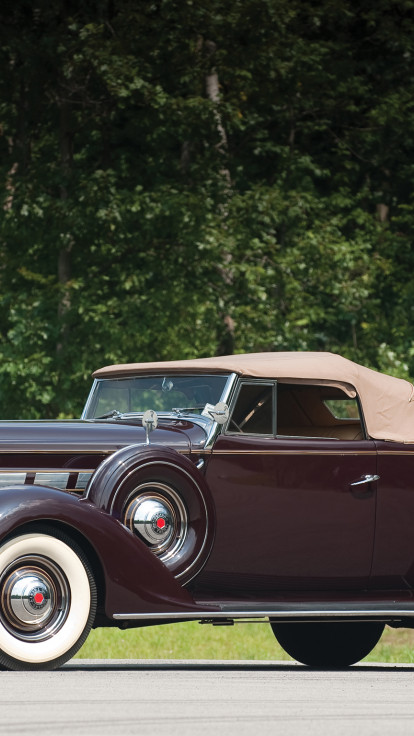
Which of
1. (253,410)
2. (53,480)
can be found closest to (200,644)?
(253,410)

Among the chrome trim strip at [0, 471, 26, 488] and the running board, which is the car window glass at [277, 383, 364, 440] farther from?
the chrome trim strip at [0, 471, 26, 488]

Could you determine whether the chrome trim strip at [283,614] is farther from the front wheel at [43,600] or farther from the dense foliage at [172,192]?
the dense foliage at [172,192]

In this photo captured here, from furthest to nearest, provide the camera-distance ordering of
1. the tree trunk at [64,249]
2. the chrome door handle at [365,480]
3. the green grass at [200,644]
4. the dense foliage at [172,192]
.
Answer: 1. the tree trunk at [64,249]
2. the dense foliage at [172,192]
3. the green grass at [200,644]
4. the chrome door handle at [365,480]

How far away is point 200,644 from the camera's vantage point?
19578 mm

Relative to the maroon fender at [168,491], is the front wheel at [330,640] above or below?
below

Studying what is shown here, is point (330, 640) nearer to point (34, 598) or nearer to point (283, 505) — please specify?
point (283, 505)

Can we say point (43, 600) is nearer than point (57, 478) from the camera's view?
Yes

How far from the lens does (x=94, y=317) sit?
72.5ft

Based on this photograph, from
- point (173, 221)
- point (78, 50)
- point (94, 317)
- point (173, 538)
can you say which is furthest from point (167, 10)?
point (173, 538)

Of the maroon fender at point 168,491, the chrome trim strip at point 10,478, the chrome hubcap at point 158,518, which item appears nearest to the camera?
the maroon fender at point 168,491

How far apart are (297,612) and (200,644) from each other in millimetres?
10487

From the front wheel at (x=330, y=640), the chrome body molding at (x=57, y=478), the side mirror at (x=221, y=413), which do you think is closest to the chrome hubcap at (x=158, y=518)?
the chrome body molding at (x=57, y=478)

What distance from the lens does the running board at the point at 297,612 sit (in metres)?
8.80
